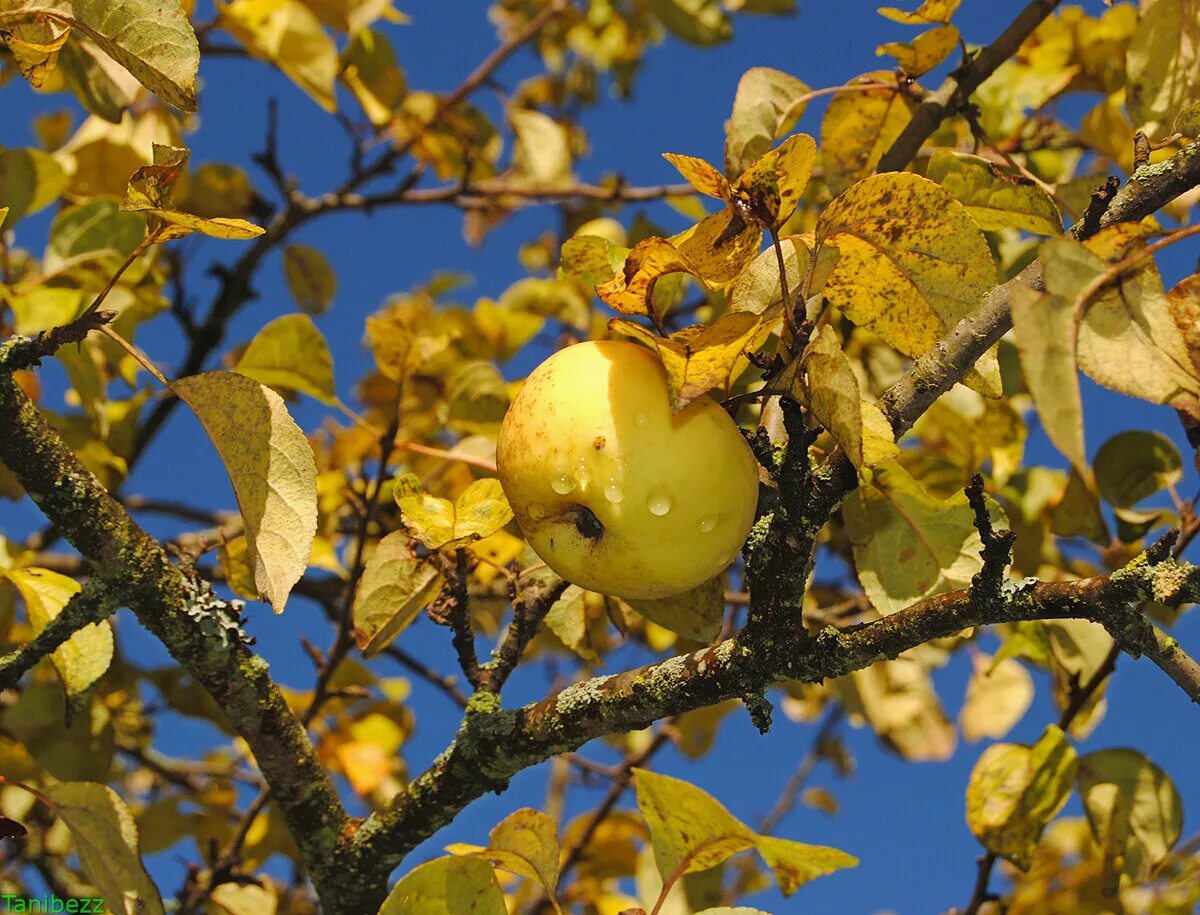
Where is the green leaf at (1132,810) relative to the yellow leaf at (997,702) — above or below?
below

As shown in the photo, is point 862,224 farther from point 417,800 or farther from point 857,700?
point 857,700

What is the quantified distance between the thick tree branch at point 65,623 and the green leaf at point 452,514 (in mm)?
316

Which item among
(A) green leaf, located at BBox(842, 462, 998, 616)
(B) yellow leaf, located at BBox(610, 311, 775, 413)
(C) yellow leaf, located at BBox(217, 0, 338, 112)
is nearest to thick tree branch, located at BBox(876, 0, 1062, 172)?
(A) green leaf, located at BBox(842, 462, 998, 616)

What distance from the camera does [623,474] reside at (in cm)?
86

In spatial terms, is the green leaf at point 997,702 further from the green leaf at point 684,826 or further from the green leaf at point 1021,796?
the green leaf at point 684,826

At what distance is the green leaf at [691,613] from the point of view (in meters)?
1.17

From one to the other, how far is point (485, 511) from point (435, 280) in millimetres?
2282

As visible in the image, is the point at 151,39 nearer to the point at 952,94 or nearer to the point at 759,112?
the point at 759,112


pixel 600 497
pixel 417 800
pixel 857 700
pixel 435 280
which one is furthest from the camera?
pixel 435 280

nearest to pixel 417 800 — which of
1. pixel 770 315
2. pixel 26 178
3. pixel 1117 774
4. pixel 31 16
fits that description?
pixel 770 315

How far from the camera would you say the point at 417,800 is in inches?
47.1

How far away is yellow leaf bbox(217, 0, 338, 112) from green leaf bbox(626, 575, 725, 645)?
1.29 metres

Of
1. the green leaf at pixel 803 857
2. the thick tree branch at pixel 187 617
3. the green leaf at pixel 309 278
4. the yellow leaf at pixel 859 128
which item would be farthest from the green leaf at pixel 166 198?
the green leaf at pixel 309 278

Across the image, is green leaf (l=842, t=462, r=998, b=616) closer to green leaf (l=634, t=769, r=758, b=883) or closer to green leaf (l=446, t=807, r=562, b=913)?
green leaf (l=634, t=769, r=758, b=883)
